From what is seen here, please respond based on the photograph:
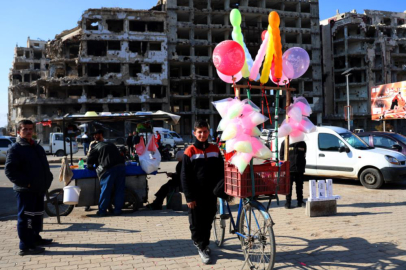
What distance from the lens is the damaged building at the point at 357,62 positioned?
57125 mm

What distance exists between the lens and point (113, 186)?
24.3 feet

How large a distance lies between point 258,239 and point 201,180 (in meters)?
1.02

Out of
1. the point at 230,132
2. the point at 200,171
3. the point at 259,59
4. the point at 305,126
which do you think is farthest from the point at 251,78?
the point at 200,171

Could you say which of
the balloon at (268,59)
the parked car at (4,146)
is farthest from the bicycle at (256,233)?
the parked car at (4,146)

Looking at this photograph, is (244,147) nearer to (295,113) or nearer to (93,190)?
(295,113)

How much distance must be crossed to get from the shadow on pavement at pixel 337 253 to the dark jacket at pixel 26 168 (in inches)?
145

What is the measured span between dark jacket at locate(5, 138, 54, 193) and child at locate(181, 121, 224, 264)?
7.68 feet

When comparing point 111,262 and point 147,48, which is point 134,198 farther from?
point 147,48

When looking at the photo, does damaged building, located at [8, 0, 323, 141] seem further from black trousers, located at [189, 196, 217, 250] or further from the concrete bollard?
black trousers, located at [189, 196, 217, 250]

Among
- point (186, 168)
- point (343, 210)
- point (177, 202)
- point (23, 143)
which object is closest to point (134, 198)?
point (177, 202)

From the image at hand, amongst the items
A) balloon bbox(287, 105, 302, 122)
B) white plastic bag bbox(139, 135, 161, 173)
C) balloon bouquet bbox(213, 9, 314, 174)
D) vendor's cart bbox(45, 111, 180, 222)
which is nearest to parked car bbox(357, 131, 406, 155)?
white plastic bag bbox(139, 135, 161, 173)

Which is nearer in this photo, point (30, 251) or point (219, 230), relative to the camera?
point (30, 251)

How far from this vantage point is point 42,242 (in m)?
5.37

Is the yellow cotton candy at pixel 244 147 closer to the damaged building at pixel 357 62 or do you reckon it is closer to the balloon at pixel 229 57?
the balloon at pixel 229 57
